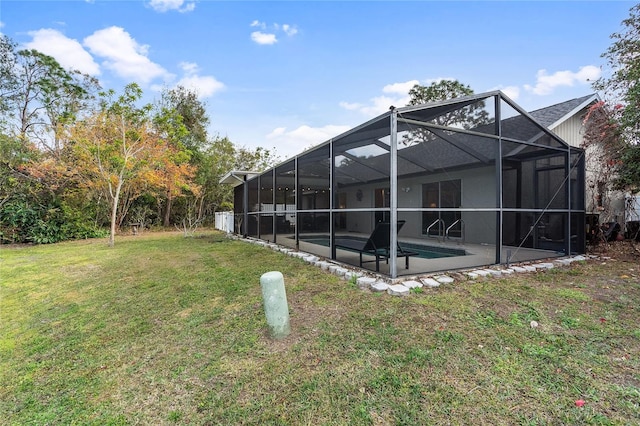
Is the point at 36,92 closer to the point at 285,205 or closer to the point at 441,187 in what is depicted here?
the point at 285,205

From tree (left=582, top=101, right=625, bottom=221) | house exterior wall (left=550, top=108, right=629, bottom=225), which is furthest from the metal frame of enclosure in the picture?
house exterior wall (left=550, top=108, right=629, bottom=225)

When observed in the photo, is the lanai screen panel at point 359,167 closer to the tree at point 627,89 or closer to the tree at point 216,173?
the tree at point 627,89

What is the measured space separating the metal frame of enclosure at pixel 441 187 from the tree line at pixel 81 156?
508 cm

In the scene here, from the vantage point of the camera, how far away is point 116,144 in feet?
32.0

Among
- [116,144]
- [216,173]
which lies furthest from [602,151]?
→ [216,173]

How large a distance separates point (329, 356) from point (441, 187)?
8056mm

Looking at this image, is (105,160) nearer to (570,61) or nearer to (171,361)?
(171,361)

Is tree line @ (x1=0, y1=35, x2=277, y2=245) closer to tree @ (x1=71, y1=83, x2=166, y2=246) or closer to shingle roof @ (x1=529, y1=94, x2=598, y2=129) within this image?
tree @ (x1=71, y1=83, x2=166, y2=246)

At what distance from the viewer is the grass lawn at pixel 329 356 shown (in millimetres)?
1746

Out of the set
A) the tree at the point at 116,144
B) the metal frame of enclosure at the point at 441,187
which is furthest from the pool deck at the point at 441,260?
the tree at the point at 116,144

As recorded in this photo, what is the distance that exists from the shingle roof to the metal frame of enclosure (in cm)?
259

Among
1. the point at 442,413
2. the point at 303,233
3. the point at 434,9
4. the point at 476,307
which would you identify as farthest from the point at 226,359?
the point at 434,9

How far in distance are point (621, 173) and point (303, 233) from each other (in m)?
7.28

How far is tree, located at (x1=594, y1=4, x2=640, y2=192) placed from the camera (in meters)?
5.53
